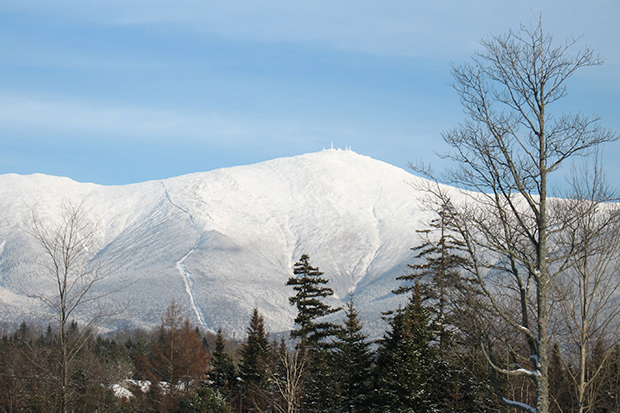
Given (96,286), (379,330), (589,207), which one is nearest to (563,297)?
(589,207)

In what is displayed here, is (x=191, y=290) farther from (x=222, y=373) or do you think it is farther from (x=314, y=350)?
(x=314, y=350)

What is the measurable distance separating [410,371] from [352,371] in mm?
6142

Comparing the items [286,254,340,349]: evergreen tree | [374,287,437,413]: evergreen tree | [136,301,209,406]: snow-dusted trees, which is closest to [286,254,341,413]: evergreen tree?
[286,254,340,349]: evergreen tree

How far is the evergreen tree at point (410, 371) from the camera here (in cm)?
2941

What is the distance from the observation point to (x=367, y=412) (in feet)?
111

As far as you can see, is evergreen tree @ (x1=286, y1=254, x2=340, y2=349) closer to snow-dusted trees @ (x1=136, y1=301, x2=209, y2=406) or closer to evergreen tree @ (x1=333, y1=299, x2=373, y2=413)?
evergreen tree @ (x1=333, y1=299, x2=373, y2=413)

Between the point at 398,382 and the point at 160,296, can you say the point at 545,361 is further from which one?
the point at 160,296

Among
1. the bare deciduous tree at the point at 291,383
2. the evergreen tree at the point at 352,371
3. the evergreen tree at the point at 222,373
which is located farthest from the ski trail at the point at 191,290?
the bare deciduous tree at the point at 291,383

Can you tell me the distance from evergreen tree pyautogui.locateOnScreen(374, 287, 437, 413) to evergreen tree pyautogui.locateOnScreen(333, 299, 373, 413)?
12.3 ft

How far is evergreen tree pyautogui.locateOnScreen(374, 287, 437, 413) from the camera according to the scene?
29.4m

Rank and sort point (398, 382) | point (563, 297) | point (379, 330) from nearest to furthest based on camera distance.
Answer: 1. point (563, 297)
2. point (398, 382)
3. point (379, 330)

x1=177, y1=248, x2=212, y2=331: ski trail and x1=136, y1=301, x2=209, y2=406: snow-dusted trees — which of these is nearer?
x1=136, y1=301, x2=209, y2=406: snow-dusted trees

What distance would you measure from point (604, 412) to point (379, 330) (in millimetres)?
109366

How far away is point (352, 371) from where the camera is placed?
1372 inches
